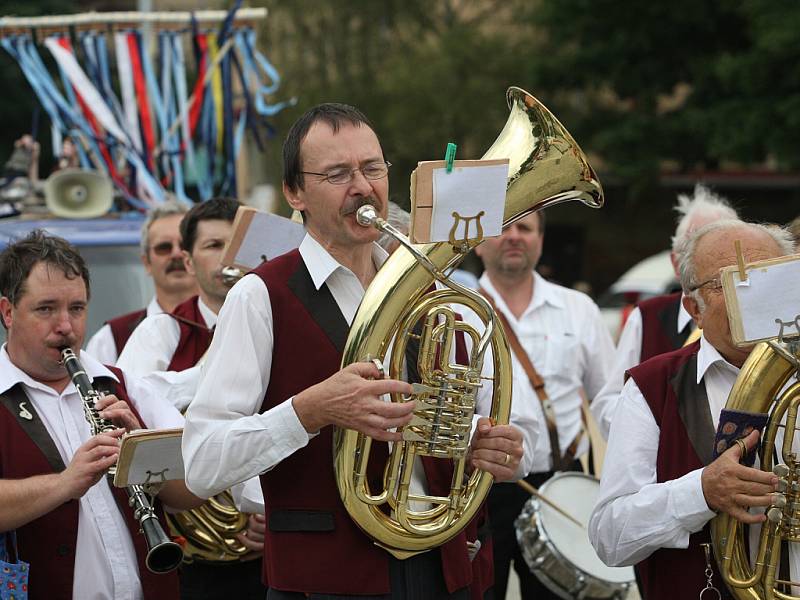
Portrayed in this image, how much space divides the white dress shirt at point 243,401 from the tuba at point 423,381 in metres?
0.16

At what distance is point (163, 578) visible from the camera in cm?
369

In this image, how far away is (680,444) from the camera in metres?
3.39

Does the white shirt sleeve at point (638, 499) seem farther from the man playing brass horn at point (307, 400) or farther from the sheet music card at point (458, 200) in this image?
the sheet music card at point (458, 200)

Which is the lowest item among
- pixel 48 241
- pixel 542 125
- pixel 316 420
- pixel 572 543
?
pixel 572 543

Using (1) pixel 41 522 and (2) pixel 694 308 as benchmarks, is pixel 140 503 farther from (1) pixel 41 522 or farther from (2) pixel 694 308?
(2) pixel 694 308

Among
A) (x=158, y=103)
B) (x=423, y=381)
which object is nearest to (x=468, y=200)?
(x=423, y=381)

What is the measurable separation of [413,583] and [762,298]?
1.06 m

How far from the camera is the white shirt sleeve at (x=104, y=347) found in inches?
215

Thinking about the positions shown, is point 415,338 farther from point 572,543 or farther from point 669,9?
point 669,9

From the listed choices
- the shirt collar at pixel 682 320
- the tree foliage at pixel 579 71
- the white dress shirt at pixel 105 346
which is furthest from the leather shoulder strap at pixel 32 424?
the tree foliage at pixel 579 71

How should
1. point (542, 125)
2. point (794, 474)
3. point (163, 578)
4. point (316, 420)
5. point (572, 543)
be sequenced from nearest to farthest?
point (316, 420)
point (794, 474)
point (542, 125)
point (163, 578)
point (572, 543)

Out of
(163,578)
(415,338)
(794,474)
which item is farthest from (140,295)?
(794,474)

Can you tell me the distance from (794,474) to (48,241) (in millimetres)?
2123

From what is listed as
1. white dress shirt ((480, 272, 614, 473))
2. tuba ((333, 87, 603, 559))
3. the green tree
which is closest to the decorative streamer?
white dress shirt ((480, 272, 614, 473))
